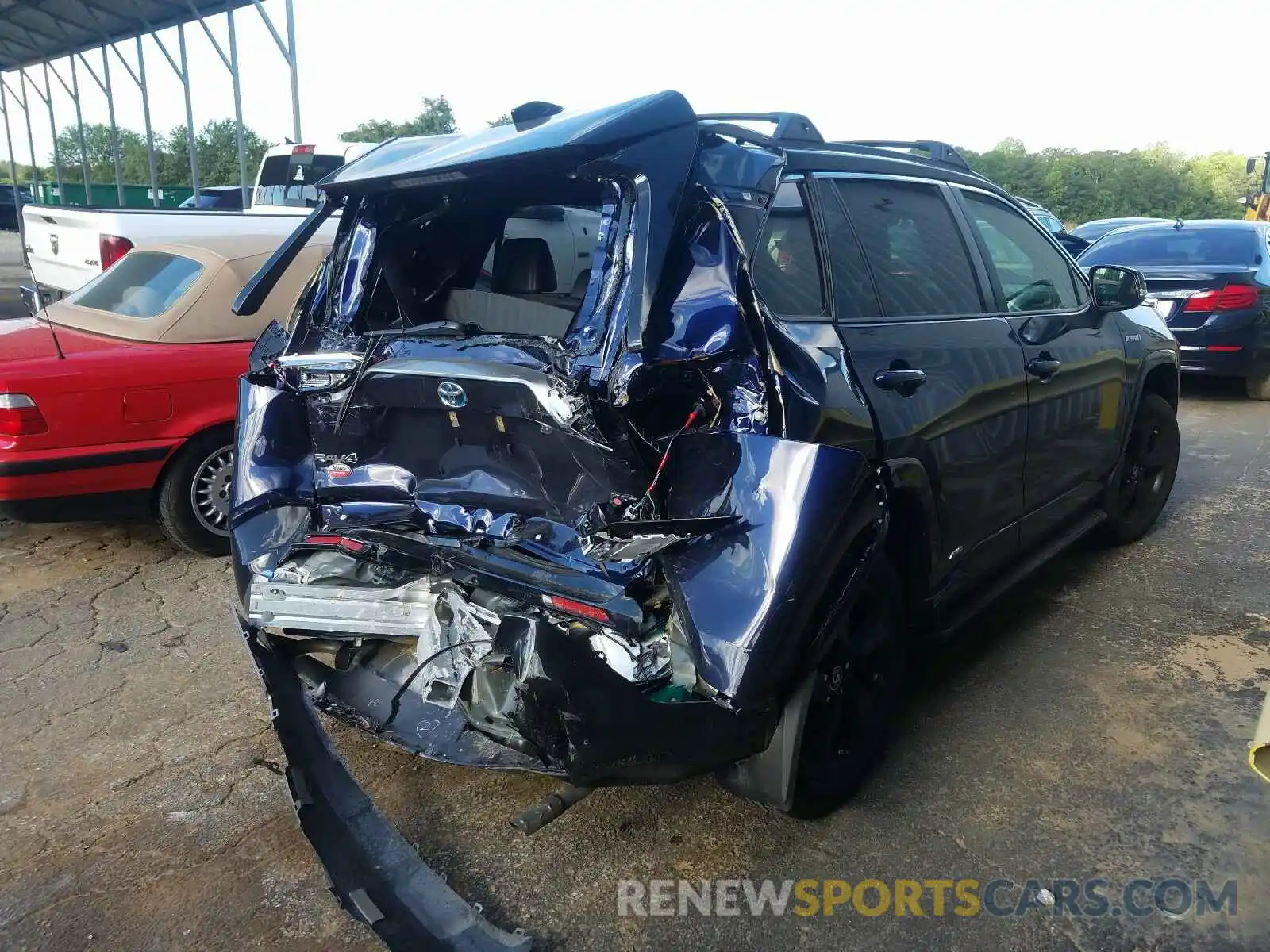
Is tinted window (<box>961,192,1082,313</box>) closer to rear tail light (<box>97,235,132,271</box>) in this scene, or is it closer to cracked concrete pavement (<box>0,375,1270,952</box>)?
cracked concrete pavement (<box>0,375,1270,952</box>)

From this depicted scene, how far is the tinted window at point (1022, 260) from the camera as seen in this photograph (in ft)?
12.1

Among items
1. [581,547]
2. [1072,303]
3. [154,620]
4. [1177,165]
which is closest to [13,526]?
[154,620]

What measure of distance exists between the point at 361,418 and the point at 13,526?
3576 millimetres

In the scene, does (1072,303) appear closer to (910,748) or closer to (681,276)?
(910,748)

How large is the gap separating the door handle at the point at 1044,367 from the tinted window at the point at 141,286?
4.02 m

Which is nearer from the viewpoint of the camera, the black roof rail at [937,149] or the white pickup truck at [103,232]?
the black roof rail at [937,149]

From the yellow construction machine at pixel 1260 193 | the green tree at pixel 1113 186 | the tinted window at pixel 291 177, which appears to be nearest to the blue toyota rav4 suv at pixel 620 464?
the tinted window at pixel 291 177

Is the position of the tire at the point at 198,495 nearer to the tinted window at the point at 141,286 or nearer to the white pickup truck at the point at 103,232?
the tinted window at the point at 141,286

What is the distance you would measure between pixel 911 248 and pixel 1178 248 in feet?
25.4

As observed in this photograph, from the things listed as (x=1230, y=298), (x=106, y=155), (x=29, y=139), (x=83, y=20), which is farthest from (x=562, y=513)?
(x=106, y=155)

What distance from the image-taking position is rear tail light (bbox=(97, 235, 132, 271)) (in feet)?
23.1

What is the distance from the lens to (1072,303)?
4.08m

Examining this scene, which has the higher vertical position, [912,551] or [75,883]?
[912,551]

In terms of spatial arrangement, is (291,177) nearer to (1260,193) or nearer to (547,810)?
(547,810)
